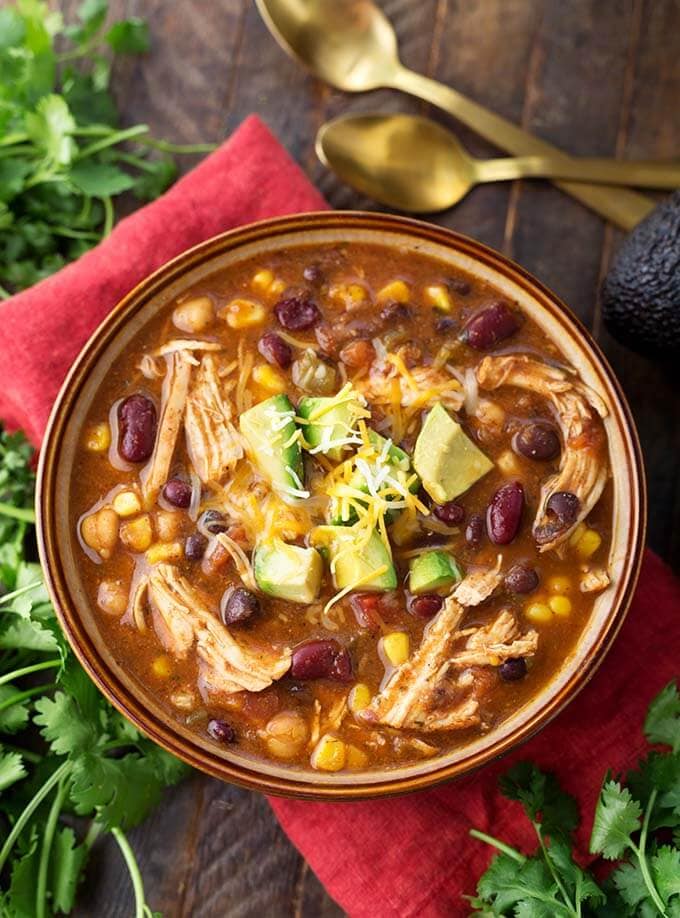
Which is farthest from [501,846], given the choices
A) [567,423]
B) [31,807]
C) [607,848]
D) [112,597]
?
[31,807]

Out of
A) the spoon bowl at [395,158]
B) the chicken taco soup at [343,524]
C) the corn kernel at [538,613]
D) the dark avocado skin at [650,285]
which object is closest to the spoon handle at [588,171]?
the spoon bowl at [395,158]

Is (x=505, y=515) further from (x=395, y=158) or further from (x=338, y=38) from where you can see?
(x=338, y=38)

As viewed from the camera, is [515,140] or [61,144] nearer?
[61,144]

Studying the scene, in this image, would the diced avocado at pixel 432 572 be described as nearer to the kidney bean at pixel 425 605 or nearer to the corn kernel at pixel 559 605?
the kidney bean at pixel 425 605

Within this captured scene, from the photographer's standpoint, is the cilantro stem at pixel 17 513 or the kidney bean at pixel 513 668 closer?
the kidney bean at pixel 513 668

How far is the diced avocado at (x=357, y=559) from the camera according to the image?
3.51 metres

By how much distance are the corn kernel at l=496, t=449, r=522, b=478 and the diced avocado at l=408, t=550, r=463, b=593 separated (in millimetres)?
346

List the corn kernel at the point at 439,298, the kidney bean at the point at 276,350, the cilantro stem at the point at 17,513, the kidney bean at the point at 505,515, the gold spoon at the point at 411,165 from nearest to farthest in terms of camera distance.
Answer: the kidney bean at the point at 505,515
the kidney bean at the point at 276,350
the corn kernel at the point at 439,298
the cilantro stem at the point at 17,513
the gold spoon at the point at 411,165

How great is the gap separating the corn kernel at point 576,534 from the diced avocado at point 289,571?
2.81 ft

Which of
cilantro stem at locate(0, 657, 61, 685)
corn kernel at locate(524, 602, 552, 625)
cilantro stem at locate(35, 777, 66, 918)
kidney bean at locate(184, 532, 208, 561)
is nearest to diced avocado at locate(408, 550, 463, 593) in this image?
corn kernel at locate(524, 602, 552, 625)

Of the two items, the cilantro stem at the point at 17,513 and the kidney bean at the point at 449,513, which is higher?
the kidney bean at the point at 449,513

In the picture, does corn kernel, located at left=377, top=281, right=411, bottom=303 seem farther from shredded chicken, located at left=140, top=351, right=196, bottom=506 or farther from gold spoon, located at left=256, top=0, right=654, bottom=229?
gold spoon, located at left=256, top=0, right=654, bottom=229

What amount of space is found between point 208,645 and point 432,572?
2.55 ft

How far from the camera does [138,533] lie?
366 centimetres
